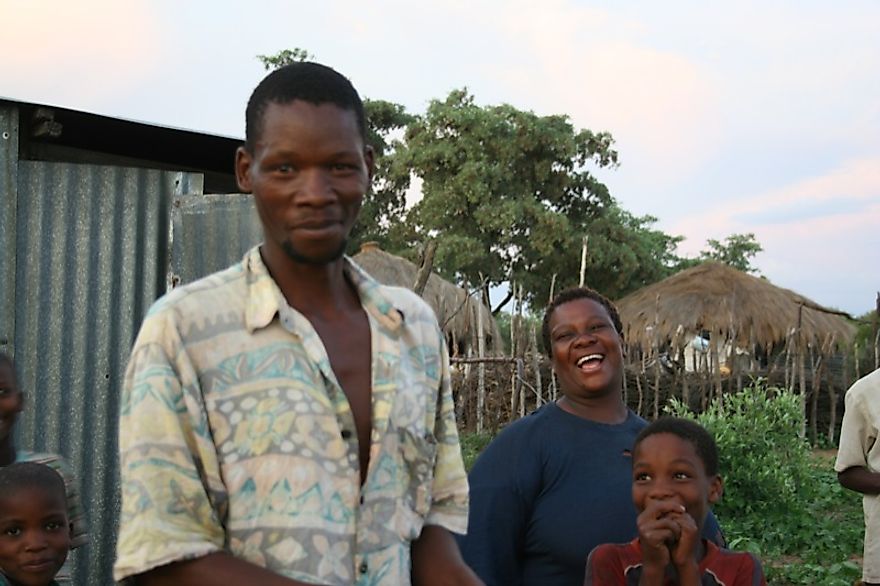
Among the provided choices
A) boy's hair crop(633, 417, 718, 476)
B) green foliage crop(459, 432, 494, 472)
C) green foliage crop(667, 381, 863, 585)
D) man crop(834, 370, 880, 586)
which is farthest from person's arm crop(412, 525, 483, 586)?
green foliage crop(459, 432, 494, 472)

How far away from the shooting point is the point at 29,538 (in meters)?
2.63

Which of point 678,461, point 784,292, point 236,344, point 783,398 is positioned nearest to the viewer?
point 236,344

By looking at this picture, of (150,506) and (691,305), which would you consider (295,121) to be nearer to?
(150,506)

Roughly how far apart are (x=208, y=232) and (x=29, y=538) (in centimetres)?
218

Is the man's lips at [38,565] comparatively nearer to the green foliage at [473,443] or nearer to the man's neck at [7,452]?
the man's neck at [7,452]

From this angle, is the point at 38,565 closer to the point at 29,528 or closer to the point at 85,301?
the point at 29,528

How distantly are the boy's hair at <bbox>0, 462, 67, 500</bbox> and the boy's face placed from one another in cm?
146

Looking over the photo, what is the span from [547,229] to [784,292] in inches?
181

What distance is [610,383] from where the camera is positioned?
3055mm

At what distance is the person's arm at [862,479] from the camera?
4.05 meters

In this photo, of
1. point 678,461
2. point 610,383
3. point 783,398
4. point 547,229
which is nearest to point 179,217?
point 610,383

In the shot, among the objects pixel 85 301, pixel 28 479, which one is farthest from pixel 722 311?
pixel 28 479

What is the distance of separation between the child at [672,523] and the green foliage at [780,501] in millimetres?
5041

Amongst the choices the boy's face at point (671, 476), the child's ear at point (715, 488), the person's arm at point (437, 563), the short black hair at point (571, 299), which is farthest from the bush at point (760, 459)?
the person's arm at point (437, 563)
